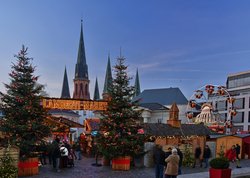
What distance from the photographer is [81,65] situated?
13888cm

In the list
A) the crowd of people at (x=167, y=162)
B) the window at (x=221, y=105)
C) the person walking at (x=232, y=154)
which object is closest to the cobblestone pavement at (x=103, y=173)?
the crowd of people at (x=167, y=162)

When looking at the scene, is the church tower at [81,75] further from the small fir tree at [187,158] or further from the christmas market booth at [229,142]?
the small fir tree at [187,158]

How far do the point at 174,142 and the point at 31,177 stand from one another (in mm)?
12590

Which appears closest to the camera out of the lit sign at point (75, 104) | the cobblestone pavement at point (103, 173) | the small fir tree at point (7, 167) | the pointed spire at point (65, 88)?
the small fir tree at point (7, 167)

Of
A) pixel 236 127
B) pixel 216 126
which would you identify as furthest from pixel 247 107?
pixel 216 126

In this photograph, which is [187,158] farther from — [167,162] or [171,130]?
[167,162]

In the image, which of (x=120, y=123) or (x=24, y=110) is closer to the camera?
(x=24, y=110)

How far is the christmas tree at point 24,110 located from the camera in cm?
1830

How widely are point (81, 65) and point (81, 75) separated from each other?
436 cm

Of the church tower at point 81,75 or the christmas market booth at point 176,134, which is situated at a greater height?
the church tower at point 81,75

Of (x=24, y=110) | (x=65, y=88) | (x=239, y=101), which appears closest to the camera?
(x=24, y=110)

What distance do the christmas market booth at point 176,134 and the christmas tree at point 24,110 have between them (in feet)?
24.3

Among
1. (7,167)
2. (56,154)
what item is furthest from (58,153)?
(7,167)

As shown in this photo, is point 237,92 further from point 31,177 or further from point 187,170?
point 31,177
